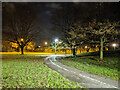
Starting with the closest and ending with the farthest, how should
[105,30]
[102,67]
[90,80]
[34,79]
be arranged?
1. [34,79]
2. [90,80]
3. [102,67]
4. [105,30]

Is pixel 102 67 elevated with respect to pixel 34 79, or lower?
lower

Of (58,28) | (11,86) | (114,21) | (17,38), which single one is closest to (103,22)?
(114,21)

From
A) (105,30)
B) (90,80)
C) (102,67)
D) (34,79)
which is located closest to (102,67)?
(102,67)

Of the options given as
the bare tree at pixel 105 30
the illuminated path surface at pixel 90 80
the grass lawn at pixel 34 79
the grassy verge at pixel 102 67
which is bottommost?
the grassy verge at pixel 102 67

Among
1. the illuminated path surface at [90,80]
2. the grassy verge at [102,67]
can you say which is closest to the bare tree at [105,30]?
the grassy verge at [102,67]

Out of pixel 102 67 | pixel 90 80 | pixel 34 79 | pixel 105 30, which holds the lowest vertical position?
pixel 102 67

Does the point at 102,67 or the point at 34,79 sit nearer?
the point at 34,79

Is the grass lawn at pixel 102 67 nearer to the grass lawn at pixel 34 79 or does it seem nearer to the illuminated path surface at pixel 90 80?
the illuminated path surface at pixel 90 80

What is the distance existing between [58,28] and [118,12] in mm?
15728

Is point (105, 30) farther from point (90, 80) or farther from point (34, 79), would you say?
point (34, 79)

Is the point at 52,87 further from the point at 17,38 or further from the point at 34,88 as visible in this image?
the point at 17,38

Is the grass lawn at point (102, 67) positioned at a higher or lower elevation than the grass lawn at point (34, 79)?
lower

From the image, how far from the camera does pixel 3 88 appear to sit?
16.6 ft

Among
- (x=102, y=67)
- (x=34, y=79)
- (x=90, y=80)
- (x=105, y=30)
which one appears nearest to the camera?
(x=34, y=79)
